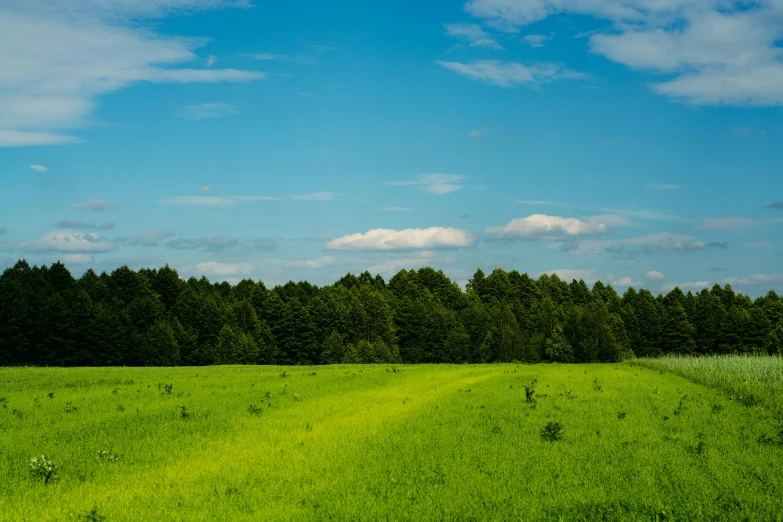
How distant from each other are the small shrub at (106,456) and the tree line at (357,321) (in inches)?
3356

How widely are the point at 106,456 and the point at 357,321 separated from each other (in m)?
107

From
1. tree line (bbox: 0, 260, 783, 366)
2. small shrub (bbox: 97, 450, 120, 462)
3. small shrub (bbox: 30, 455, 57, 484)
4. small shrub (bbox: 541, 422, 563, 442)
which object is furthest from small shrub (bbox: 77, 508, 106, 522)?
tree line (bbox: 0, 260, 783, 366)

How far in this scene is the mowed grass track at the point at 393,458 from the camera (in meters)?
12.6

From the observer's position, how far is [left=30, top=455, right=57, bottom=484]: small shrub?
15242mm

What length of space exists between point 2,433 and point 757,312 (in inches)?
5879

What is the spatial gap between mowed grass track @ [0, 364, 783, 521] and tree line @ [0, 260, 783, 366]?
71683mm

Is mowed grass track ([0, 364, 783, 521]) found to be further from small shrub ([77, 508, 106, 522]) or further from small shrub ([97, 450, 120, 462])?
small shrub ([97, 450, 120, 462])

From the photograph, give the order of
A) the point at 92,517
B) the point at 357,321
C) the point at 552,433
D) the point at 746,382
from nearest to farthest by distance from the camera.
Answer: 1. the point at 92,517
2. the point at 552,433
3. the point at 746,382
4. the point at 357,321

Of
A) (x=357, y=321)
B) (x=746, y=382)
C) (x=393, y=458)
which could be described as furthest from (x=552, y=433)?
(x=357, y=321)

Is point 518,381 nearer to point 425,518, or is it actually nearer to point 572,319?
point 425,518

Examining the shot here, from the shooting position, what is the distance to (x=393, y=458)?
16.4 meters

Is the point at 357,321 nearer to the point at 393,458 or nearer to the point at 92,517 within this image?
the point at 393,458

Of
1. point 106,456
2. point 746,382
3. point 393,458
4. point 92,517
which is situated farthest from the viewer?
point 746,382

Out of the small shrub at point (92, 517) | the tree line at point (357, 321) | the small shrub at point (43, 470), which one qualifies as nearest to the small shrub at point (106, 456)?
the small shrub at point (43, 470)
